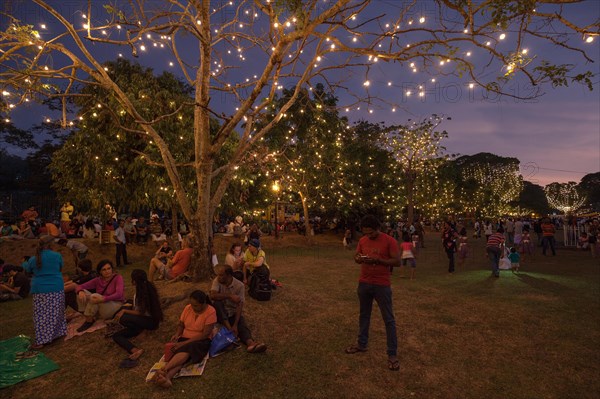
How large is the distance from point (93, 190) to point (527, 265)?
58.4 ft

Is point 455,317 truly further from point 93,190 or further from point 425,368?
point 93,190

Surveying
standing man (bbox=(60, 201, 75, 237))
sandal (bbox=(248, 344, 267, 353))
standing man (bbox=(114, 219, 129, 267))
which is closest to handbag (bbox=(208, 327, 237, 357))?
sandal (bbox=(248, 344, 267, 353))

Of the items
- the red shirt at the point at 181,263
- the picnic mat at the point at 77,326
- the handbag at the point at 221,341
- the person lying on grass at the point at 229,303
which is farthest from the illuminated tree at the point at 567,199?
the picnic mat at the point at 77,326

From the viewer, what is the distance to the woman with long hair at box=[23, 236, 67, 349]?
559cm

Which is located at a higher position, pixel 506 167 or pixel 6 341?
pixel 506 167

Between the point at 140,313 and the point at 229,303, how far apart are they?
4.78 ft

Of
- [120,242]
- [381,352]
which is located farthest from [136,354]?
[120,242]

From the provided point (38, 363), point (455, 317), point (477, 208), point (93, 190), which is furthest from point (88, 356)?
point (477, 208)

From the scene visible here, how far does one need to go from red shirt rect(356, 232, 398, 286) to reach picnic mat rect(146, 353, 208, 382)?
2553 millimetres

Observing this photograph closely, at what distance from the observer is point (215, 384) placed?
4.37 metres

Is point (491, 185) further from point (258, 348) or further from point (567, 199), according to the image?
point (258, 348)

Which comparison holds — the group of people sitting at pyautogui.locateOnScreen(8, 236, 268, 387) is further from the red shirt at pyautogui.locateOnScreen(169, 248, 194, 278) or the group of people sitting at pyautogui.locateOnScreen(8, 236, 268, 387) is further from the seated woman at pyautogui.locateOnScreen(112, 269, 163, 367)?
the red shirt at pyautogui.locateOnScreen(169, 248, 194, 278)

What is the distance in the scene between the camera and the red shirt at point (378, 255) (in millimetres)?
4727

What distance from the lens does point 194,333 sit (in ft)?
16.0
